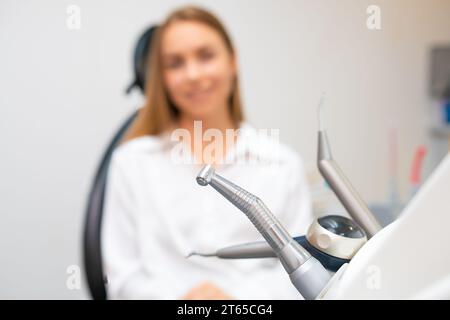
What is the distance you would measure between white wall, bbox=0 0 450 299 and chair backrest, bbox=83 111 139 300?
0.02 metres

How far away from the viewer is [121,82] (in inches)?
29.6

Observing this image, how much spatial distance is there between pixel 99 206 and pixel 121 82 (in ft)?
0.81

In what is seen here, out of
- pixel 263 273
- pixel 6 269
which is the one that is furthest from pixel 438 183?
pixel 6 269

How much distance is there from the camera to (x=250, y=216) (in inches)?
12.9

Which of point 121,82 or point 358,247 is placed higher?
point 121,82

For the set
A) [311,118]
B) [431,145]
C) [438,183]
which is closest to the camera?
[438,183]

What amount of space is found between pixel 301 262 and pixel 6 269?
0.52m

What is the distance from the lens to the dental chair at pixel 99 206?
74cm

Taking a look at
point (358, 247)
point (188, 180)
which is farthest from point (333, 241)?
point (188, 180)

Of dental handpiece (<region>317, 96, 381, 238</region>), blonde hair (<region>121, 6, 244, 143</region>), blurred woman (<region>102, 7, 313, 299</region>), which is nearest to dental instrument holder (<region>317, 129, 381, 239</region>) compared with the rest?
dental handpiece (<region>317, 96, 381, 238</region>)

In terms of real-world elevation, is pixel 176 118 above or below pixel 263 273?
above

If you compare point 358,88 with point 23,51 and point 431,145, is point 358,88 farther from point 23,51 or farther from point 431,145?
point 23,51

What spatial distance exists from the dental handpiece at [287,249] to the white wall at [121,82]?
9.2 inches

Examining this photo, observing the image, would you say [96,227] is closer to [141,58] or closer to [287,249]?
[141,58]
